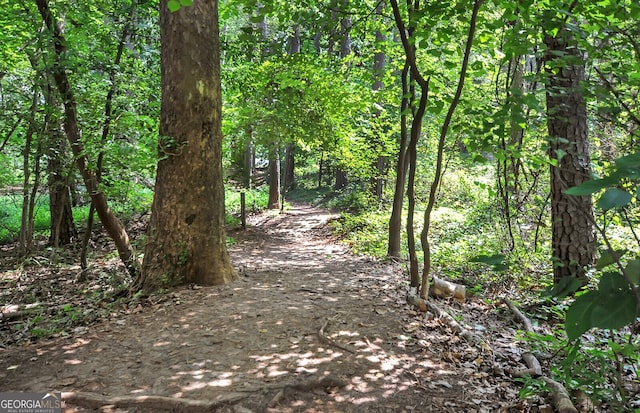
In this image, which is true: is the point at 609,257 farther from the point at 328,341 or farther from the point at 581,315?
the point at 328,341

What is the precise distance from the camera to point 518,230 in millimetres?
8336

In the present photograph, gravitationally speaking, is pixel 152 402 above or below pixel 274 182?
below

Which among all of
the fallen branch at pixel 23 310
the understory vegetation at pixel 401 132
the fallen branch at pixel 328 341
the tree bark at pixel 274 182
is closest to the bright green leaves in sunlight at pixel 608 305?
the understory vegetation at pixel 401 132

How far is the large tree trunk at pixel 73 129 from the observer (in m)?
5.49

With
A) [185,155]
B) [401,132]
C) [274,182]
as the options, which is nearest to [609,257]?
[185,155]

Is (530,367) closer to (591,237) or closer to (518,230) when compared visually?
(591,237)

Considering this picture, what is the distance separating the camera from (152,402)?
Answer: 2.88 m

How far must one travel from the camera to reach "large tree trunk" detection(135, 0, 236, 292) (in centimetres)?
555

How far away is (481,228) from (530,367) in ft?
20.9

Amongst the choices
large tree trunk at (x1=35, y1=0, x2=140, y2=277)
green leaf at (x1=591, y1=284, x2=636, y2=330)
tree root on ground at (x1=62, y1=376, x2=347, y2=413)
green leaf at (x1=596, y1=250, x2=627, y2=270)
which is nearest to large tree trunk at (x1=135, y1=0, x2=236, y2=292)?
large tree trunk at (x1=35, y1=0, x2=140, y2=277)

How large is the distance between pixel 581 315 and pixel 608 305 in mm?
103

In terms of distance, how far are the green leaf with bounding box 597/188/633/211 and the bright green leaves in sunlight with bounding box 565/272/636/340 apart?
412 millimetres

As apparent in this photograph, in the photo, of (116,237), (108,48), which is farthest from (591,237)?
(108,48)

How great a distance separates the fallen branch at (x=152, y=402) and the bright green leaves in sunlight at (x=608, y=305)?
7.85ft
